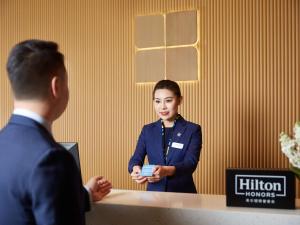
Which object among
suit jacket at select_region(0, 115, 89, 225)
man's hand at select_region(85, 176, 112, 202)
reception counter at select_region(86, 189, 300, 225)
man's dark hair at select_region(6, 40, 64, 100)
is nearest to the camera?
suit jacket at select_region(0, 115, 89, 225)

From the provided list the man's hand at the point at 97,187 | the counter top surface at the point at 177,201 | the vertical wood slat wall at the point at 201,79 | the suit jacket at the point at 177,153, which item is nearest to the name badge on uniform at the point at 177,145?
the suit jacket at the point at 177,153

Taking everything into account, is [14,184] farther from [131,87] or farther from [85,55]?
[85,55]

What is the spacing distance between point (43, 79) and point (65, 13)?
3.90 metres

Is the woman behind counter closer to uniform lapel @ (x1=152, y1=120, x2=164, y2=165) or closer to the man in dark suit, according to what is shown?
uniform lapel @ (x1=152, y1=120, x2=164, y2=165)

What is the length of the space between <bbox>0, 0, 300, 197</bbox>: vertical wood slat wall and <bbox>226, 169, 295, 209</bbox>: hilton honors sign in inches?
98.2

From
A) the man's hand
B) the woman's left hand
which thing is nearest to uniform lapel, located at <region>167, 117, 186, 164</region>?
the woman's left hand

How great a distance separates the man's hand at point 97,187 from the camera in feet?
5.15

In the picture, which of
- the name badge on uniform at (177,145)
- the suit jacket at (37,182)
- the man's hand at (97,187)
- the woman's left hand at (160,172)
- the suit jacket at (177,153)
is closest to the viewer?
the suit jacket at (37,182)

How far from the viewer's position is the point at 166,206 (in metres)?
1.54

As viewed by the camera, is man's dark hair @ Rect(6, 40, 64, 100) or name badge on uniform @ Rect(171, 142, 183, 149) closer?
man's dark hair @ Rect(6, 40, 64, 100)

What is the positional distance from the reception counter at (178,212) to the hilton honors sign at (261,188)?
29mm

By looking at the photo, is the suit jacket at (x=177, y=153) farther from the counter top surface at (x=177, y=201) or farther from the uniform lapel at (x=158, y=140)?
the counter top surface at (x=177, y=201)

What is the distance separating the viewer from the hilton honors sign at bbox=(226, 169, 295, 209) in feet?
4.75

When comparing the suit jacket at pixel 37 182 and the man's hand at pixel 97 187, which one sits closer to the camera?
the suit jacket at pixel 37 182
